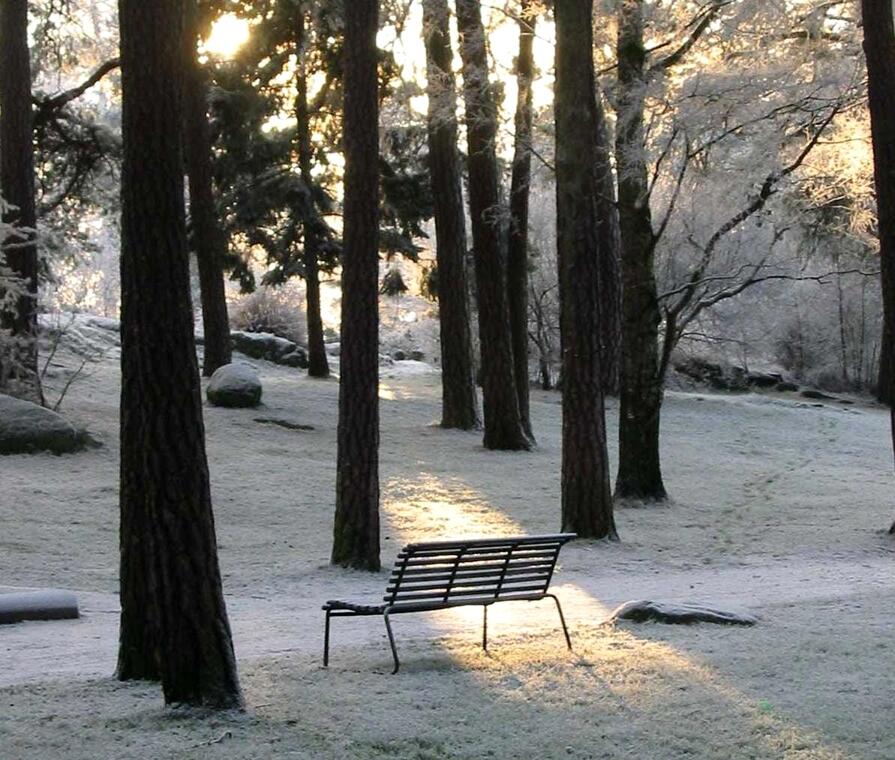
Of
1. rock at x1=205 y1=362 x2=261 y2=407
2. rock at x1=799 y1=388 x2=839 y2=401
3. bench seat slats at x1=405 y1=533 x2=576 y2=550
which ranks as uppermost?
rock at x1=205 y1=362 x2=261 y2=407

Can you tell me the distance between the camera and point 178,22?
261 inches

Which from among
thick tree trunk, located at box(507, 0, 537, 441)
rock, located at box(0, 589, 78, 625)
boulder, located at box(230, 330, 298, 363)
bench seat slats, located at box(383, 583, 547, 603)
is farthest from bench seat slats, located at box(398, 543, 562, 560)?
boulder, located at box(230, 330, 298, 363)

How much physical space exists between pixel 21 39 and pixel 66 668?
1690 cm

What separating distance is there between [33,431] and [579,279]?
30.3 ft

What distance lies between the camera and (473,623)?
10.3 meters

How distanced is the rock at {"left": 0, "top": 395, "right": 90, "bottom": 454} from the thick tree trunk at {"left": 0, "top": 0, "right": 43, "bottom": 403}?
167cm

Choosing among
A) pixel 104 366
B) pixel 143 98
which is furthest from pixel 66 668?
pixel 104 366

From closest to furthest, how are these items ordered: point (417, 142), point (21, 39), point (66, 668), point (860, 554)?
point (66, 668)
point (860, 554)
point (21, 39)
point (417, 142)

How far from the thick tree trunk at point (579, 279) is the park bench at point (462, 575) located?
631 centimetres

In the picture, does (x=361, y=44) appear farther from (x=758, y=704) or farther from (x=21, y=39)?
(x=21, y=39)

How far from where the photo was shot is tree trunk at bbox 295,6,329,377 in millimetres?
32406

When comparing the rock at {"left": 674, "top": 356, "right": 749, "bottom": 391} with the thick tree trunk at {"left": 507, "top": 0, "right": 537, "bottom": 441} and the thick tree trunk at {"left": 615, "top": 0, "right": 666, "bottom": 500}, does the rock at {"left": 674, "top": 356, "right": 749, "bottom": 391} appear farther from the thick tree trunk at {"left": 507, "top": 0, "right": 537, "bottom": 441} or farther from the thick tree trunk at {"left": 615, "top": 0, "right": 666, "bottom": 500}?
the thick tree trunk at {"left": 615, "top": 0, "right": 666, "bottom": 500}

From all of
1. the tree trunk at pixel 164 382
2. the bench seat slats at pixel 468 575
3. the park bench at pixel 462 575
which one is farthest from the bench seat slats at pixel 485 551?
the tree trunk at pixel 164 382

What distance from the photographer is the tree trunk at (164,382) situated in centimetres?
650
